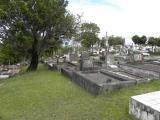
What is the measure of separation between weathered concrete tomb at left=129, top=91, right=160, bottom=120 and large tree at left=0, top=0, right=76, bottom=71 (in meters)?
16.1

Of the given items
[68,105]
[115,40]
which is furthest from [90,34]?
[68,105]

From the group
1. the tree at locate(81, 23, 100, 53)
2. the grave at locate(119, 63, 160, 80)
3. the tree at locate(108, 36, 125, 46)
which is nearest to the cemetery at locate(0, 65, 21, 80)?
the tree at locate(81, 23, 100, 53)

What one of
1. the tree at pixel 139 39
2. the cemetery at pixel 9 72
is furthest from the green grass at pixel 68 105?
the tree at pixel 139 39

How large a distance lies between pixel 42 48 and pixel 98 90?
15.0 meters

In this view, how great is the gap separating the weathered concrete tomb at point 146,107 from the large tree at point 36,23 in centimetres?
1614

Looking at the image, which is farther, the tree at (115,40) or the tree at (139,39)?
the tree at (115,40)

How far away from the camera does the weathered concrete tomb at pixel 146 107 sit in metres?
5.39

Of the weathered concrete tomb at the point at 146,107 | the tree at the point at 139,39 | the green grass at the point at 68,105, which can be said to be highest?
the tree at the point at 139,39

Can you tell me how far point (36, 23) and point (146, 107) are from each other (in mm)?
17355

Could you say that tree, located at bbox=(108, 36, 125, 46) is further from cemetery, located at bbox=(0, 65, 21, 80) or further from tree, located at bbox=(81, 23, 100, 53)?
cemetery, located at bbox=(0, 65, 21, 80)

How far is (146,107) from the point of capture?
567 centimetres

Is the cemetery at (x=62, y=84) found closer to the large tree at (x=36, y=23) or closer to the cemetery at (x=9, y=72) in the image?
the large tree at (x=36, y=23)

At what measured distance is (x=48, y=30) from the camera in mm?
22500

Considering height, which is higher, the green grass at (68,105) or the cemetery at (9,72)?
the green grass at (68,105)
